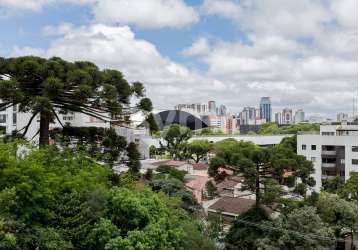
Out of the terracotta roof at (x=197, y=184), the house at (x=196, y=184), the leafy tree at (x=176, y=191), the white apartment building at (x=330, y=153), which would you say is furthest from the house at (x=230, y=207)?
the white apartment building at (x=330, y=153)

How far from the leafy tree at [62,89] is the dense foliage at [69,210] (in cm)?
141

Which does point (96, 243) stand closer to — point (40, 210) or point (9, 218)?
point (40, 210)

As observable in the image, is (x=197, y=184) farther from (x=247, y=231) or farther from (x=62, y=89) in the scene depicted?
(x=62, y=89)

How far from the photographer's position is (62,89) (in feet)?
36.4

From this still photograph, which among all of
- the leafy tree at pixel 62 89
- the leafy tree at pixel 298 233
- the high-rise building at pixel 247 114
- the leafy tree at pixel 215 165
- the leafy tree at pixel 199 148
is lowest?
the leafy tree at pixel 298 233

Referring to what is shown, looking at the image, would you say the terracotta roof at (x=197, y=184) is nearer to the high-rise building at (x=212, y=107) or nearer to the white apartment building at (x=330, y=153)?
the white apartment building at (x=330, y=153)

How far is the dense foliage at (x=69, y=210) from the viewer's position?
29.6ft

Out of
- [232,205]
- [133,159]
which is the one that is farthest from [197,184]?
[133,159]

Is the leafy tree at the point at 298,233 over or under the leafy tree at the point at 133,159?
under

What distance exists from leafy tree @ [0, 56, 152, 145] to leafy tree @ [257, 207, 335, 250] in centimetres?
776

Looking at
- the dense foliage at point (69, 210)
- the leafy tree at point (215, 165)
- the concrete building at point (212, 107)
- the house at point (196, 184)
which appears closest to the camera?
the dense foliage at point (69, 210)

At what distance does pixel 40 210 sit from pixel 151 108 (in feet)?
16.4

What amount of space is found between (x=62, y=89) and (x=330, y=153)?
33.2m

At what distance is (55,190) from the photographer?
32.8 ft
